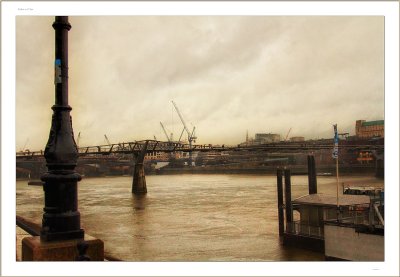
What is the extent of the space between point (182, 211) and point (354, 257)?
1985cm

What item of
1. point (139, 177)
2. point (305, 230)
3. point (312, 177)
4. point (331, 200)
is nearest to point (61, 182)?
point (331, 200)

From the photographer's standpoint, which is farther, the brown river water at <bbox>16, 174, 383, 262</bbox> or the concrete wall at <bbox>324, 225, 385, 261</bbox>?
the brown river water at <bbox>16, 174, 383, 262</bbox>

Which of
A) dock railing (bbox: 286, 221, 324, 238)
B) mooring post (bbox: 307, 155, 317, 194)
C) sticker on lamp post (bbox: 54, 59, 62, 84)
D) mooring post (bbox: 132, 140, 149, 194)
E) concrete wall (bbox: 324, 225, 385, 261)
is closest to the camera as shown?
sticker on lamp post (bbox: 54, 59, 62, 84)

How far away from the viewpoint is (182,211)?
28141 millimetres

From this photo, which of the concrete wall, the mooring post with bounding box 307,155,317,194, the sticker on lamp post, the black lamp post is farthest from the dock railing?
the sticker on lamp post

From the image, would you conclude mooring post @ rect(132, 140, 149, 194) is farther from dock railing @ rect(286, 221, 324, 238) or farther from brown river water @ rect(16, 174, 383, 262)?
dock railing @ rect(286, 221, 324, 238)

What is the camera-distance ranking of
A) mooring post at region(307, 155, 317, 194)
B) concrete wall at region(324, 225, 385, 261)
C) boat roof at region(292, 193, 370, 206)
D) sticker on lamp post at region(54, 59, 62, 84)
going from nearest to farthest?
sticker on lamp post at region(54, 59, 62, 84) → concrete wall at region(324, 225, 385, 261) → boat roof at region(292, 193, 370, 206) → mooring post at region(307, 155, 317, 194)

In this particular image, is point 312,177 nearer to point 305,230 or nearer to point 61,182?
point 305,230

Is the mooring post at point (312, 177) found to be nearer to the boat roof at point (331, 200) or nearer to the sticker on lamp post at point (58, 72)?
the boat roof at point (331, 200)

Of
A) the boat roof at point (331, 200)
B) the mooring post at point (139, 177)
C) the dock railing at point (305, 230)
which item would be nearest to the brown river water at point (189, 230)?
the dock railing at point (305, 230)

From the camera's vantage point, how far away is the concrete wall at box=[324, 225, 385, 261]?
7.86 metres

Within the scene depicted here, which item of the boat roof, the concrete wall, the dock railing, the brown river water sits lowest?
the brown river water

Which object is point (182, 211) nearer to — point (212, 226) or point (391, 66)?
point (212, 226)

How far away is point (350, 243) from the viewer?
928 centimetres
